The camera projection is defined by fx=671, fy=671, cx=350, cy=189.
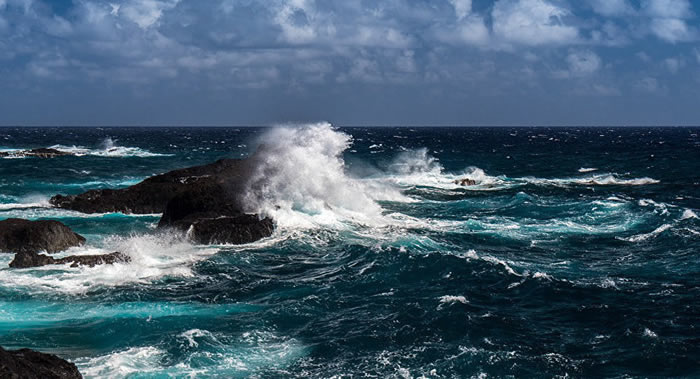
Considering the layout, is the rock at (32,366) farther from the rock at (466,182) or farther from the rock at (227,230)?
the rock at (466,182)

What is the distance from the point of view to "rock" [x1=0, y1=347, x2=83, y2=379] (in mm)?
10297

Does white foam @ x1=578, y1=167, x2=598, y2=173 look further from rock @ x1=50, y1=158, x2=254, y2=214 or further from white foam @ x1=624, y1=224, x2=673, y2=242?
rock @ x1=50, y1=158, x2=254, y2=214

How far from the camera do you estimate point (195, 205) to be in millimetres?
28750

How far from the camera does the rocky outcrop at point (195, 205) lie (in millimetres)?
26641

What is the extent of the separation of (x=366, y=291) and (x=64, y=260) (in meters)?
10.2

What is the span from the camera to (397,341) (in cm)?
1591

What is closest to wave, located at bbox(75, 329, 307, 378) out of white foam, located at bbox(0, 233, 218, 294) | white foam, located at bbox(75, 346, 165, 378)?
white foam, located at bbox(75, 346, 165, 378)

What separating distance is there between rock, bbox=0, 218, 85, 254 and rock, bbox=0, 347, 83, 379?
516 inches

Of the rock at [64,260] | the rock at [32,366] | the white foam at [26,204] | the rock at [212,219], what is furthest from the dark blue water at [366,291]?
the rock at [32,366]

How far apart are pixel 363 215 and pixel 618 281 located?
48.7 ft

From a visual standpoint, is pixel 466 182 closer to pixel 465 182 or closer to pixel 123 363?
pixel 465 182

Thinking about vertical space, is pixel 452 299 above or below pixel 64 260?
below

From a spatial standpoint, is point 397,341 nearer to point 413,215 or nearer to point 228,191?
point 228,191

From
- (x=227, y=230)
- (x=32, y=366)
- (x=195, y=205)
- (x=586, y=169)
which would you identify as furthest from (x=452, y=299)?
(x=586, y=169)
